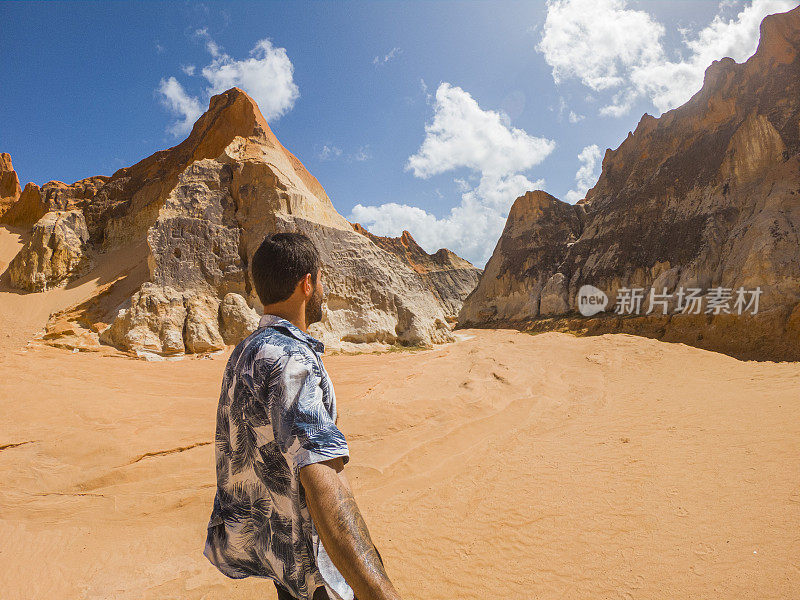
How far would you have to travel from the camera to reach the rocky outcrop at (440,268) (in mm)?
67875

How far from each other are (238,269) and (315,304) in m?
12.6

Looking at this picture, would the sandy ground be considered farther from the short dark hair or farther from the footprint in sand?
the short dark hair

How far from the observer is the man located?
100cm

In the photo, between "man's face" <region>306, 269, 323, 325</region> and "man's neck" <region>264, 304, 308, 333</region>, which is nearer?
"man's neck" <region>264, 304, 308, 333</region>

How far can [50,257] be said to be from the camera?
20.0m

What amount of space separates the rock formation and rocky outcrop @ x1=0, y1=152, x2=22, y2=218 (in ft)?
46.8

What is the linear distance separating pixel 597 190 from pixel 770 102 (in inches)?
720

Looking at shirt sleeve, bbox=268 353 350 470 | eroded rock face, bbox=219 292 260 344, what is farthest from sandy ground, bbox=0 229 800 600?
eroded rock face, bbox=219 292 260 344

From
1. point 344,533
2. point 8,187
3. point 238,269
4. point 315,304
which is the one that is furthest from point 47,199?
point 344,533

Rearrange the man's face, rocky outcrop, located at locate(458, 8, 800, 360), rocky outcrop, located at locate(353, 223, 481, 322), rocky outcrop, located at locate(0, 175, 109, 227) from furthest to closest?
rocky outcrop, located at locate(353, 223, 481, 322) < rocky outcrop, located at locate(0, 175, 109, 227) < rocky outcrop, located at locate(458, 8, 800, 360) < the man's face

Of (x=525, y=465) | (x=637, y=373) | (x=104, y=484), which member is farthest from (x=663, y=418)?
(x=104, y=484)

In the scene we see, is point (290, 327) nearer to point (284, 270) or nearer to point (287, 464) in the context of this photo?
point (284, 270)

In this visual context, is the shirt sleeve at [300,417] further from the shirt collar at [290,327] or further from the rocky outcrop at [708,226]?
the rocky outcrop at [708,226]

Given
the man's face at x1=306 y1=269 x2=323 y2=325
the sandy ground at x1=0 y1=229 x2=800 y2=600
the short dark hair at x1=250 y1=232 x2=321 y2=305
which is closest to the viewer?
the short dark hair at x1=250 y1=232 x2=321 y2=305
